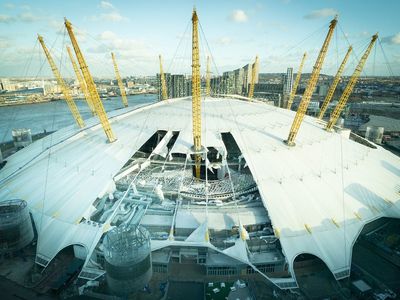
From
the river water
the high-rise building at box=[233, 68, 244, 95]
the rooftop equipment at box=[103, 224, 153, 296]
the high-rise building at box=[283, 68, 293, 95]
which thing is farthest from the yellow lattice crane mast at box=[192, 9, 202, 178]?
the high-rise building at box=[283, 68, 293, 95]

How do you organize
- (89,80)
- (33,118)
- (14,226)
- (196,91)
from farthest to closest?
(33,118) → (89,80) → (196,91) → (14,226)

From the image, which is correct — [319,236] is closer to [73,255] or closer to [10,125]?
[73,255]

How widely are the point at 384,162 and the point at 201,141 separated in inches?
874

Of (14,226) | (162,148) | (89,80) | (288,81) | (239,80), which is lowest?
(14,226)

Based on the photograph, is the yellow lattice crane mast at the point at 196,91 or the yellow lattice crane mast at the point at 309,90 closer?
the yellow lattice crane mast at the point at 196,91

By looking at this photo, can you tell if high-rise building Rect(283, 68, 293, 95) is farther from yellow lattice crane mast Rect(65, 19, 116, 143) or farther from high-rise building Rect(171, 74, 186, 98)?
yellow lattice crane mast Rect(65, 19, 116, 143)

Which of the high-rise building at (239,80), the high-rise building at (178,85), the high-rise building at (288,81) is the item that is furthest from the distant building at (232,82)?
the high-rise building at (288,81)

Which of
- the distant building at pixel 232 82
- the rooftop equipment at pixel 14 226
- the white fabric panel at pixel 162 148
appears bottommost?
the rooftop equipment at pixel 14 226

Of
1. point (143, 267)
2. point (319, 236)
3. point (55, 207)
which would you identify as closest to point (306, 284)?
point (319, 236)

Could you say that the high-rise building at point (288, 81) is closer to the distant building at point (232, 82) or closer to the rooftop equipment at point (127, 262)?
the distant building at point (232, 82)

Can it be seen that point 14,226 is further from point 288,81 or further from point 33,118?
point 288,81

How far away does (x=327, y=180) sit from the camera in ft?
77.4

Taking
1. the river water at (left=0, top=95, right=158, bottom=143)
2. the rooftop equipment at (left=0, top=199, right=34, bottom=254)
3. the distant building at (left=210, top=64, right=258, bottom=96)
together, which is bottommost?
the river water at (left=0, top=95, right=158, bottom=143)

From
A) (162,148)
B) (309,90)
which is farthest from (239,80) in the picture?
(162,148)
